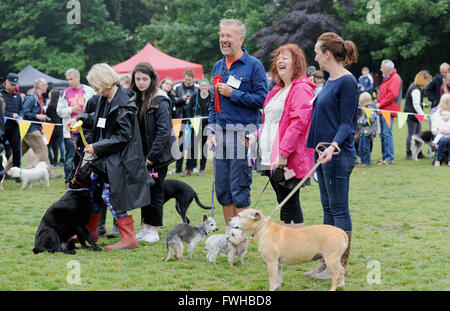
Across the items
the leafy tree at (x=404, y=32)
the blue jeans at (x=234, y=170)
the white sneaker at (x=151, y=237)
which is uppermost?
the leafy tree at (x=404, y=32)

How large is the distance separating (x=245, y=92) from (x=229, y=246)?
145 cm

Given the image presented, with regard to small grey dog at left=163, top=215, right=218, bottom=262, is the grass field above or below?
below

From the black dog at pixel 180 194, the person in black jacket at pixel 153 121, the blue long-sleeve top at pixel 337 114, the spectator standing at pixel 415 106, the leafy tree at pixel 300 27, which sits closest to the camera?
the blue long-sleeve top at pixel 337 114

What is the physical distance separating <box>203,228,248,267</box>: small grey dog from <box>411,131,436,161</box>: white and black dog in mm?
8466

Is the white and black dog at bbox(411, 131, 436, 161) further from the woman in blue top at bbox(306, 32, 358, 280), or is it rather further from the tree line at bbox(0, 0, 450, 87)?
the tree line at bbox(0, 0, 450, 87)

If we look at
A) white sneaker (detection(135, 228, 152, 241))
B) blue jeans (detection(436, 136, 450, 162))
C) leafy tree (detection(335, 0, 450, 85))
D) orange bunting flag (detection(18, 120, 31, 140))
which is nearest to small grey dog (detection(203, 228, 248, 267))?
white sneaker (detection(135, 228, 152, 241))

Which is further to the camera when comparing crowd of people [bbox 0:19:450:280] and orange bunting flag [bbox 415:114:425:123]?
orange bunting flag [bbox 415:114:425:123]

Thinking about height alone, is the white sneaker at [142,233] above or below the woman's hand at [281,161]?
below

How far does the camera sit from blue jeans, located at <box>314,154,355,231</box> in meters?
4.17

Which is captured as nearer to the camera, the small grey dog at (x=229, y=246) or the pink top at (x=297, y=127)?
the pink top at (x=297, y=127)

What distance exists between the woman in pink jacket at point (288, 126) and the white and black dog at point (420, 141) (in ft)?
27.5

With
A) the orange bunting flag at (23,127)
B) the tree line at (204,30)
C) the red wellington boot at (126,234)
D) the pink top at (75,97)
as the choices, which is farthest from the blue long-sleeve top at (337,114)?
the tree line at (204,30)

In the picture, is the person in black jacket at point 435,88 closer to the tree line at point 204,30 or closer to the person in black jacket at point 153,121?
the person in black jacket at point 153,121

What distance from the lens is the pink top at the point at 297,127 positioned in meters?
4.55
